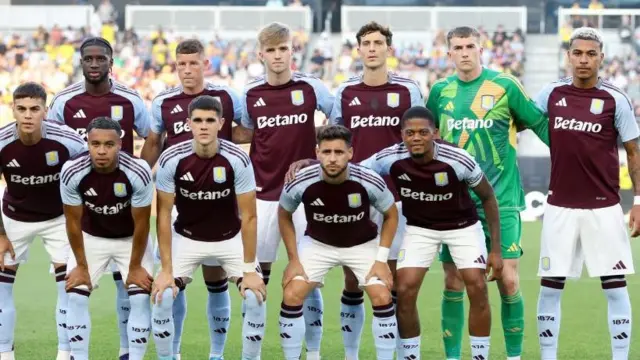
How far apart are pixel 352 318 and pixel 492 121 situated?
5.37 ft

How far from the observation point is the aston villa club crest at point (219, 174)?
709 centimetres

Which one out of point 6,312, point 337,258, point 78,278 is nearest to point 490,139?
point 337,258

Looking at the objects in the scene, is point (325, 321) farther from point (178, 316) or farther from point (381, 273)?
point (381, 273)

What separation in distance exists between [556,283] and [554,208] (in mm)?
497

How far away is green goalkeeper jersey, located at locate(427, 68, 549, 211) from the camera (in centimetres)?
733

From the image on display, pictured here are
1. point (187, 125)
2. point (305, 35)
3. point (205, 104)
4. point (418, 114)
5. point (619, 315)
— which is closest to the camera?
point (418, 114)

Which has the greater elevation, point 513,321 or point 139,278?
point 139,278

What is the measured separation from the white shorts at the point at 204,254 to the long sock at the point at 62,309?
0.84m

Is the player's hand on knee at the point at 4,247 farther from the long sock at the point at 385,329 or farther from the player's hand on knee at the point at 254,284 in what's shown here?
the long sock at the point at 385,329

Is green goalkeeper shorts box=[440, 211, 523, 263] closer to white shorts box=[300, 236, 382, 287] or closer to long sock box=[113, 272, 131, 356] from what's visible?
white shorts box=[300, 236, 382, 287]

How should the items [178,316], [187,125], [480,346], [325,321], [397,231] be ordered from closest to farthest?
[480,346]
[397,231]
[187,125]
[178,316]
[325,321]

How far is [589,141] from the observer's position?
7.19 metres

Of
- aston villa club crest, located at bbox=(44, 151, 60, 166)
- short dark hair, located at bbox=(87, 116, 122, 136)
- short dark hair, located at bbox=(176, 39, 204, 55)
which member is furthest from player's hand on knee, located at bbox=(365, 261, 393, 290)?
aston villa club crest, located at bbox=(44, 151, 60, 166)

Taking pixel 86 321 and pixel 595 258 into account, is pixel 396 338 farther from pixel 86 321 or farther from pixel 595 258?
pixel 86 321
